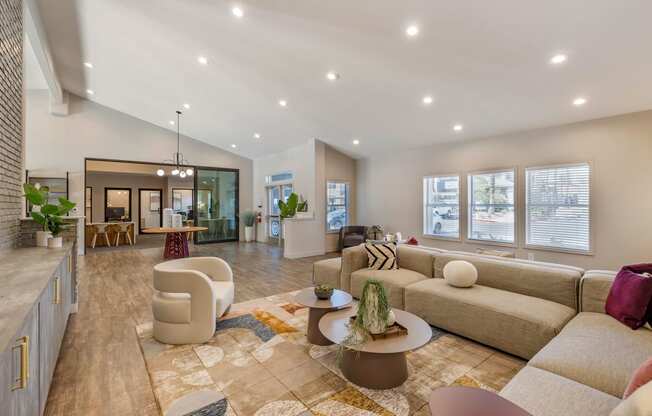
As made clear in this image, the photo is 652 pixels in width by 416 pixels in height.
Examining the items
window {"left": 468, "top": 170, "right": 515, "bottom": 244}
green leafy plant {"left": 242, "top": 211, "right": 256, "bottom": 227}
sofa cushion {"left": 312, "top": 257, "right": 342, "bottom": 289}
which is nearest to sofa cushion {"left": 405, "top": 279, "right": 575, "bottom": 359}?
sofa cushion {"left": 312, "top": 257, "right": 342, "bottom": 289}

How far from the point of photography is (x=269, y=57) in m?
4.39

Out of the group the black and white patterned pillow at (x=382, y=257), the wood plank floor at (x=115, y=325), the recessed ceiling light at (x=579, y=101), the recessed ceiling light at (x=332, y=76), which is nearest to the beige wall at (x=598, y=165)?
the recessed ceiling light at (x=579, y=101)

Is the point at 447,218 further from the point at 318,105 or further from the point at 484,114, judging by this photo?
the point at 318,105

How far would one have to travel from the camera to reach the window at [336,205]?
8133mm

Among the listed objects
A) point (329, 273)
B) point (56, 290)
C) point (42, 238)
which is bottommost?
point (329, 273)

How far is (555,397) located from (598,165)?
4.97 meters

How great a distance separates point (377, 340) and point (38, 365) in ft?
6.74

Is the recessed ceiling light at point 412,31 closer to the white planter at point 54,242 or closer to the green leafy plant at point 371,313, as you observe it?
the green leafy plant at point 371,313

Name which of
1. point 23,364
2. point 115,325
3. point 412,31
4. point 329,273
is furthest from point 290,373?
point 412,31

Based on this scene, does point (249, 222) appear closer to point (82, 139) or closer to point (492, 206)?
point (82, 139)

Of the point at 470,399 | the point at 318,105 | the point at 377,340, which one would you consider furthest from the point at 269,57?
the point at 470,399

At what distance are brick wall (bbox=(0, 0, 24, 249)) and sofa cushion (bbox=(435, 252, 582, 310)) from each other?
472 centimetres

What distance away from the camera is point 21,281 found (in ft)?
5.92

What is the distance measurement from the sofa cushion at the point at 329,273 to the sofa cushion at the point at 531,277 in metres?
1.57
